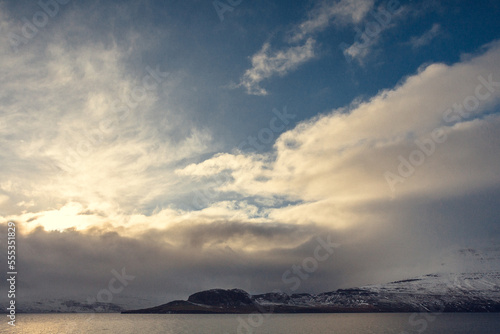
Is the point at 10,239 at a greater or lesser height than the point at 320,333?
greater

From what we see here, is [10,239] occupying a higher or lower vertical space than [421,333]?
higher

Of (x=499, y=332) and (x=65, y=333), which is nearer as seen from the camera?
(x=499, y=332)

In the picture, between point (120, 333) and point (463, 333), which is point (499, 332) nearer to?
point (463, 333)

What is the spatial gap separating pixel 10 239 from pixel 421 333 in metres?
176

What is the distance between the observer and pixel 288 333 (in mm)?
157000

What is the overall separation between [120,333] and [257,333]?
3125 inches

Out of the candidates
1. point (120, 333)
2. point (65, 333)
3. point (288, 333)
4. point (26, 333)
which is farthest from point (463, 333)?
point (26, 333)

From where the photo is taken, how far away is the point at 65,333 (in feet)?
596

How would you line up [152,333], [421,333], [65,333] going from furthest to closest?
[65,333], [152,333], [421,333]

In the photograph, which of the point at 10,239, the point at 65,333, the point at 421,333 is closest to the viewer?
the point at 10,239

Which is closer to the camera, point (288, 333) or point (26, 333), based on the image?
point (288, 333)

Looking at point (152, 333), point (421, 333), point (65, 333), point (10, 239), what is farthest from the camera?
point (65, 333)

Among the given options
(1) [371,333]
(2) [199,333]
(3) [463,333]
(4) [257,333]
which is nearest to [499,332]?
(3) [463,333]

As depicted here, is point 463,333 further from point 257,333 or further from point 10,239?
point 10,239
